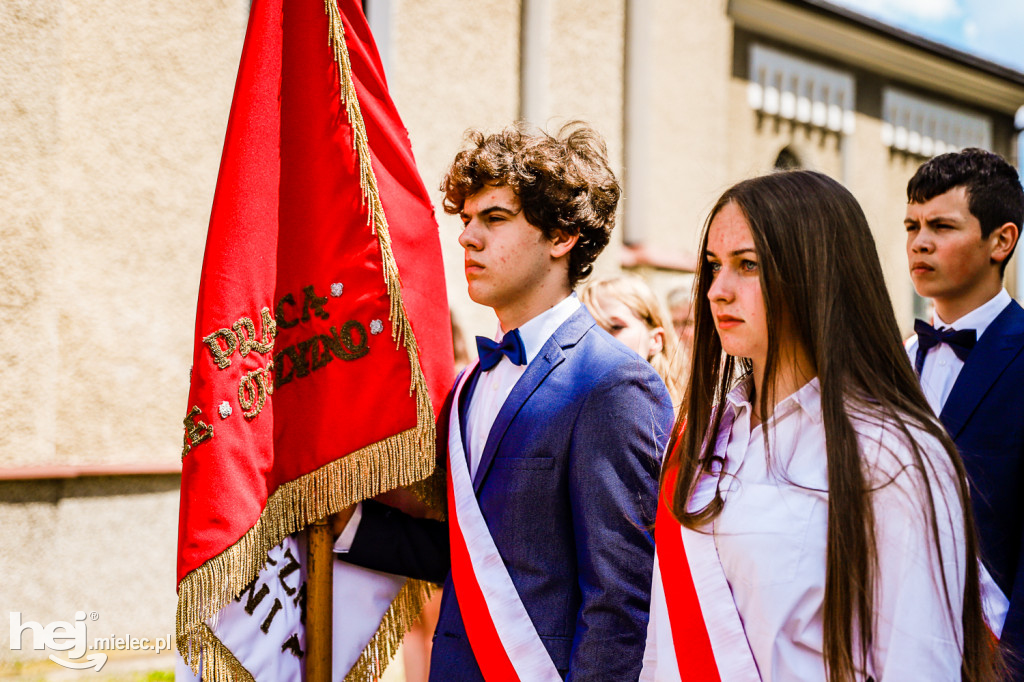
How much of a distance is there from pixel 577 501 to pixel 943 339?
124 cm

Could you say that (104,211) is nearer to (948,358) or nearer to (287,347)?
(287,347)

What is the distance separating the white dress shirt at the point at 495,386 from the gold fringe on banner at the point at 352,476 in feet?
0.35

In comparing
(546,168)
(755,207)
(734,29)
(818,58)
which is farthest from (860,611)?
(818,58)

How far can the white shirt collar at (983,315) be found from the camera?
7.96 ft

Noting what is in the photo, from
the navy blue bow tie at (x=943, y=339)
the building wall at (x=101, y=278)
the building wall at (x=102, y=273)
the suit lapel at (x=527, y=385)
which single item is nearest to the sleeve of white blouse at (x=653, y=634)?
the suit lapel at (x=527, y=385)

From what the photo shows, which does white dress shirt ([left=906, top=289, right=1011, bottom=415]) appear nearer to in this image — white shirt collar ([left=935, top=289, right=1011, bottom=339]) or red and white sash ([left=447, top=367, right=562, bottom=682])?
white shirt collar ([left=935, top=289, right=1011, bottom=339])

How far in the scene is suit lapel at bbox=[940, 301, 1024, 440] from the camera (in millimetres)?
2254

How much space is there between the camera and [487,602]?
1.98 m

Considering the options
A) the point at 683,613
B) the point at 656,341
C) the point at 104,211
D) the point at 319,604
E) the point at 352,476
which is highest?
the point at 104,211

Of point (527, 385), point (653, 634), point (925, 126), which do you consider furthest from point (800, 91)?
point (653, 634)

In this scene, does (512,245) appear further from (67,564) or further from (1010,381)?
(67,564)

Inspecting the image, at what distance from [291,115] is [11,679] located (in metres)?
3.77
